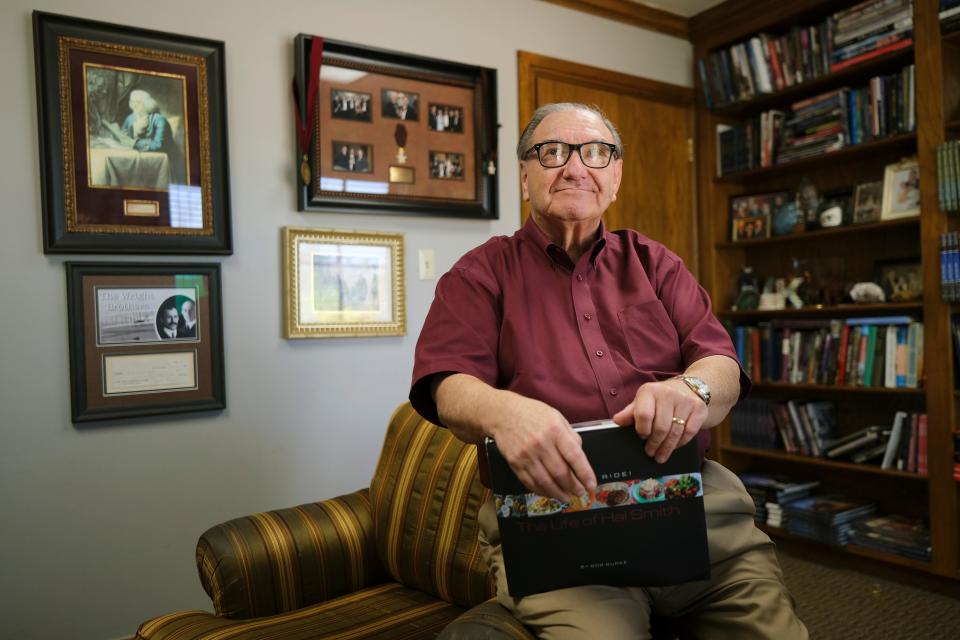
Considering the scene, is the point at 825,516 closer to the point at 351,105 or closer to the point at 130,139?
the point at 351,105

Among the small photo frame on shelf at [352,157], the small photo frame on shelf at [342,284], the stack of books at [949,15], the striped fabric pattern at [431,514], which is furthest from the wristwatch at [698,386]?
the stack of books at [949,15]

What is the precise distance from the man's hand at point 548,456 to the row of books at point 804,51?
2.46m

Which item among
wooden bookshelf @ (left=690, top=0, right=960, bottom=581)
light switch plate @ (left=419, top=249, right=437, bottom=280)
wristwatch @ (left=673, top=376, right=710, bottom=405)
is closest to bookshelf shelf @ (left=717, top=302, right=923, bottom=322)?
wooden bookshelf @ (left=690, top=0, right=960, bottom=581)

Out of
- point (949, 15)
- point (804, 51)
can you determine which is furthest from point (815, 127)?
point (949, 15)

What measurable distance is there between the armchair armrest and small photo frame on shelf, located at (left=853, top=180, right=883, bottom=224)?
→ 232cm

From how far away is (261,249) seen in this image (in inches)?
92.7

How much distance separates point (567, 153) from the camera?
1401mm

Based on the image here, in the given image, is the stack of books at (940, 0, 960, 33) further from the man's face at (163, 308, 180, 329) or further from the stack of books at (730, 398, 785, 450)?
the man's face at (163, 308, 180, 329)

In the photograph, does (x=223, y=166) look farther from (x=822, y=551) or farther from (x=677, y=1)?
(x=822, y=551)

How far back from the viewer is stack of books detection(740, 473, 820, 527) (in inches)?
119

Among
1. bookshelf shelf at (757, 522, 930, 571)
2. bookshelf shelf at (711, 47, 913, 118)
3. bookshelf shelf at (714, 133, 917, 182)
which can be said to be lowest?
bookshelf shelf at (757, 522, 930, 571)

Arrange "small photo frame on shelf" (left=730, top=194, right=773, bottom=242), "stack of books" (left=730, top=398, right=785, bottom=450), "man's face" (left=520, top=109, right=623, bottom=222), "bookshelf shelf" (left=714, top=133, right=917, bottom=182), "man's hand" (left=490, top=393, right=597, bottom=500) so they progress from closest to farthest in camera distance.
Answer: "man's hand" (left=490, top=393, right=597, bottom=500) → "man's face" (left=520, top=109, right=623, bottom=222) → "bookshelf shelf" (left=714, top=133, right=917, bottom=182) → "stack of books" (left=730, top=398, right=785, bottom=450) → "small photo frame on shelf" (left=730, top=194, right=773, bottom=242)

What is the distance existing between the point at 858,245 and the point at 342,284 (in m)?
2.21

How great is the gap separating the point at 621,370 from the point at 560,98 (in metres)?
2.04
